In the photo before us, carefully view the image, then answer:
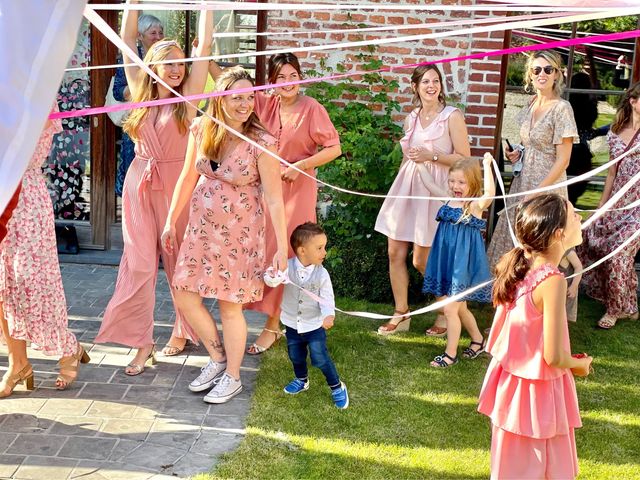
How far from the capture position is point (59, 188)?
7852 mm

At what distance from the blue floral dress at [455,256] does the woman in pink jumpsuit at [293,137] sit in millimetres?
801

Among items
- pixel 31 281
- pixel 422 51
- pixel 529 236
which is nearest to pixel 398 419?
pixel 529 236

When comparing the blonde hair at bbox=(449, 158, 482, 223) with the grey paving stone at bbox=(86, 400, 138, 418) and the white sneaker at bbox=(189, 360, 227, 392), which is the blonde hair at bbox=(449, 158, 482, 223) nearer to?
the white sneaker at bbox=(189, 360, 227, 392)

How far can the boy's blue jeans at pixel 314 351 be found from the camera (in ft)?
16.0

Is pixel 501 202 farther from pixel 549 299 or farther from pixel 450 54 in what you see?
pixel 549 299

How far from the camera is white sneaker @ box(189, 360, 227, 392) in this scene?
16.7ft

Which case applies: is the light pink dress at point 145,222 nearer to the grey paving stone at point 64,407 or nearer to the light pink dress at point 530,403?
the grey paving stone at point 64,407

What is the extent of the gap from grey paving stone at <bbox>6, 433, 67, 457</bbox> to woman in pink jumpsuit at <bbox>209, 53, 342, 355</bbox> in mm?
1590

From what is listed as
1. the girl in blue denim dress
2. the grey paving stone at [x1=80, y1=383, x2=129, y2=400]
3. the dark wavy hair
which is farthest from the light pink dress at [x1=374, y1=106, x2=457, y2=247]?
the grey paving stone at [x1=80, y1=383, x2=129, y2=400]

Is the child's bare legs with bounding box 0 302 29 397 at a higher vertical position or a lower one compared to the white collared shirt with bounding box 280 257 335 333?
lower

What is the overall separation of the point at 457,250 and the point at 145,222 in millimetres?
1877

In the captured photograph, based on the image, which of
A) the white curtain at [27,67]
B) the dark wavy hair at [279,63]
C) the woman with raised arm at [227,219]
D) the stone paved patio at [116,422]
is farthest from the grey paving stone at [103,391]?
the white curtain at [27,67]

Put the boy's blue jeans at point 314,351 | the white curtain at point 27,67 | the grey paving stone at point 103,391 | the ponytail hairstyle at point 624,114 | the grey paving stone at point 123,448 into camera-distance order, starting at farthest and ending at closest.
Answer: the ponytail hairstyle at point 624,114 → the grey paving stone at point 103,391 → the boy's blue jeans at point 314,351 → the grey paving stone at point 123,448 → the white curtain at point 27,67

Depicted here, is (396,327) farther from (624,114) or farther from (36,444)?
(36,444)
